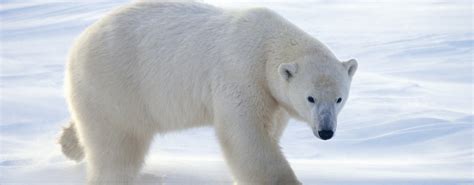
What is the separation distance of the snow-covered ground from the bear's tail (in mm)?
70

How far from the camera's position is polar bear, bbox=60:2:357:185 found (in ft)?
16.0

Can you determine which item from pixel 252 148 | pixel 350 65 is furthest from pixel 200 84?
pixel 350 65

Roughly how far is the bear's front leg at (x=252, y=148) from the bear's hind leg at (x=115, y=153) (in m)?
0.80

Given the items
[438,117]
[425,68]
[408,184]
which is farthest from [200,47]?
[425,68]

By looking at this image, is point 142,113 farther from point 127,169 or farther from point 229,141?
point 229,141

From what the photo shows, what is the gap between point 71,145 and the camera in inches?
245

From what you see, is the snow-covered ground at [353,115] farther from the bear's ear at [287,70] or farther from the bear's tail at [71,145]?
the bear's ear at [287,70]

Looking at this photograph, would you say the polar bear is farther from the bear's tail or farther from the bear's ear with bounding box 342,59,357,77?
the bear's tail

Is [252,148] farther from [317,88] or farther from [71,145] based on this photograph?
[71,145]

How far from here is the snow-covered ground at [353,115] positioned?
5.84 metres

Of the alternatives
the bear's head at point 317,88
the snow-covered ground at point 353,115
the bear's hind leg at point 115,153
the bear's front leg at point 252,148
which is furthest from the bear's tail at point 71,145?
the bear's head at point 317,88

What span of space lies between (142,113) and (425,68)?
4.97 metres

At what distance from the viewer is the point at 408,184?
17.3 ft

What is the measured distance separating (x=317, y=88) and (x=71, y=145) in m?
2.21
